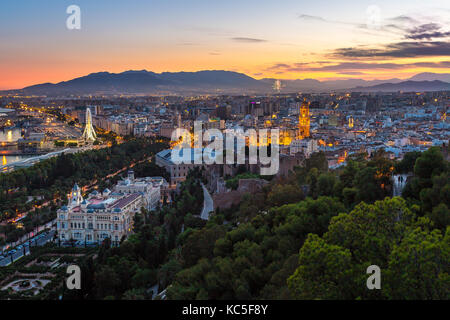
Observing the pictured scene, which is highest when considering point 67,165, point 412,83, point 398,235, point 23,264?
point 412,83

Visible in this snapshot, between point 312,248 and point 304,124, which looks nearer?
point 312,248

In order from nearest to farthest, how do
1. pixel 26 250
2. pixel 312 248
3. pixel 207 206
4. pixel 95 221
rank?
pixel 312 248, pixel 26 250, pixel 95 221, pixel 207 206

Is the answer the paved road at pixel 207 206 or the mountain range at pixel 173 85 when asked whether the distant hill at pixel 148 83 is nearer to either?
the mountain range at pixel 173 85

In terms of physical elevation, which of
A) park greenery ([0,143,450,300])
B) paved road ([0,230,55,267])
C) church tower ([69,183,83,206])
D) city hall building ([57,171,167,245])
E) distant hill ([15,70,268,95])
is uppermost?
distant hill ([15,70,268,95])

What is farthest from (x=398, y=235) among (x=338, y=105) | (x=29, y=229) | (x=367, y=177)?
(x=338, y=105)

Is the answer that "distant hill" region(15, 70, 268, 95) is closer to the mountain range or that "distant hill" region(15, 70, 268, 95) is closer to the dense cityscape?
the mountain range

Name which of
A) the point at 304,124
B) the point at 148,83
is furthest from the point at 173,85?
the point at 304,124

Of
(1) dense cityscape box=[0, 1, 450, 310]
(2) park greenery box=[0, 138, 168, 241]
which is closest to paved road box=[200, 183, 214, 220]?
(1) dense cityscape box=[0, 1, 450, 310]

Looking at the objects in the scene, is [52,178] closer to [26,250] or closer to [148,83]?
[26,250]
